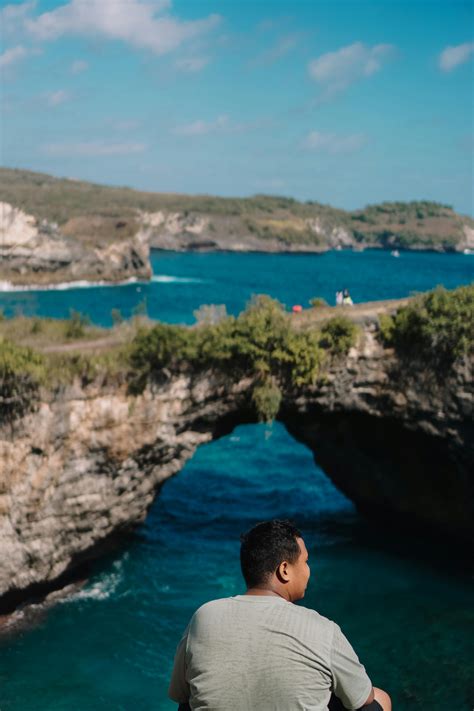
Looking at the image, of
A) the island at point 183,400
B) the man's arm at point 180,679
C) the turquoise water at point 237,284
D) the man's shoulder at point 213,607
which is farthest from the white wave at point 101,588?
the turquoise water at point 237,284

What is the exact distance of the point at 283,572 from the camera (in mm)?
3938

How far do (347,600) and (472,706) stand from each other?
5.31 m

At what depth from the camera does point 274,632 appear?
3582 millimetres

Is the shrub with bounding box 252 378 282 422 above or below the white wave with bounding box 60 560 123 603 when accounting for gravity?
above

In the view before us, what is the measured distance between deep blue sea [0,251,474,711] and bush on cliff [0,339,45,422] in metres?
6.06

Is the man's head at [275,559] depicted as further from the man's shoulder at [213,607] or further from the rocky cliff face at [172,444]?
the rocky cliff face at [172,444]

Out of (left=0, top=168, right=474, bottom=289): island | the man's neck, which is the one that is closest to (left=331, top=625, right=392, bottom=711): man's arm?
the man's neck

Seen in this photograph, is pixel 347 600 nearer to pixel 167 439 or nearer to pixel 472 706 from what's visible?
pixel 472 706

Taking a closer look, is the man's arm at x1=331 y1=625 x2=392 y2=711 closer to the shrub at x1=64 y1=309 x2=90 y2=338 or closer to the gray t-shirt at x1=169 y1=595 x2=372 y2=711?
the gray t-shirt at x1=169 y1=595 x2=372 y2=711

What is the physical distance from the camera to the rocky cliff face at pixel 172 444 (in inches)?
762

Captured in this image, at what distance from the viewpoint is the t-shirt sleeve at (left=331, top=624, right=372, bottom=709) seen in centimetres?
364

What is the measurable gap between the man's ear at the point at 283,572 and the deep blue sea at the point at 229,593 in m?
15.1

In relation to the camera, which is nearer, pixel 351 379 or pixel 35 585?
pixel 35 585

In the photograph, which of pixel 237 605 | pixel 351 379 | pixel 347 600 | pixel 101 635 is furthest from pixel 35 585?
pixel 237 605
